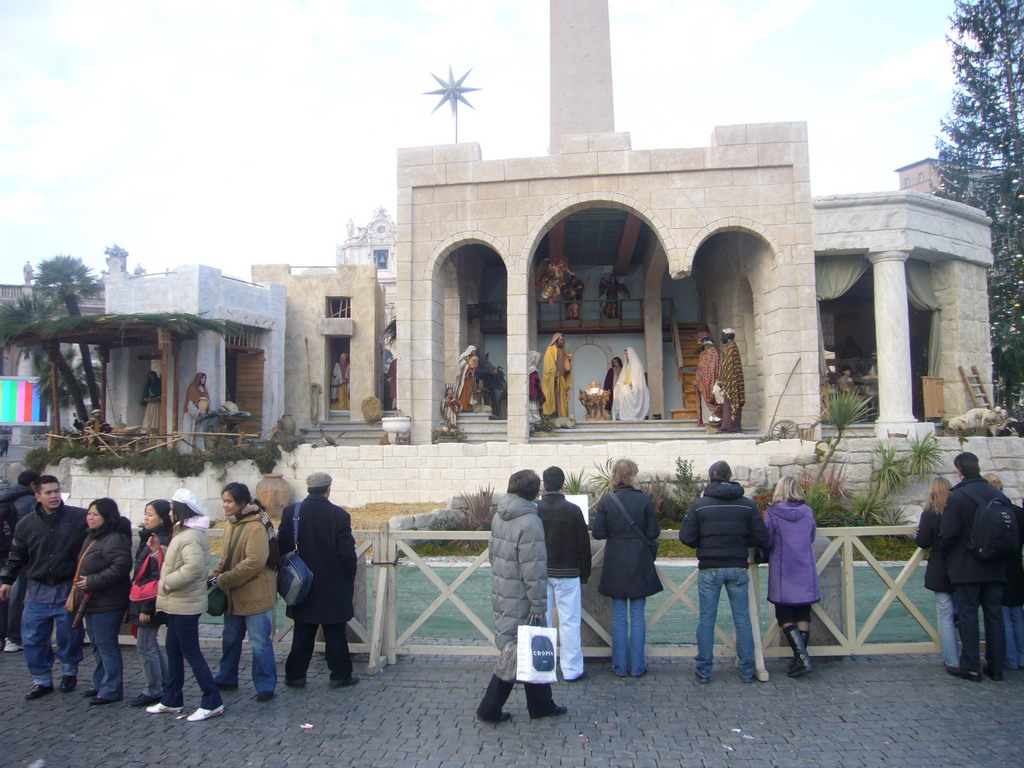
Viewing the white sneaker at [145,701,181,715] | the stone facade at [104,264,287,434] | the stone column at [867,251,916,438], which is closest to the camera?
the white sneaker at [145,701,181,715]

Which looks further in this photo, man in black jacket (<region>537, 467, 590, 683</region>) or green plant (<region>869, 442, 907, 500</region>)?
green plant (<region>869, 442, 907, 500</region>)

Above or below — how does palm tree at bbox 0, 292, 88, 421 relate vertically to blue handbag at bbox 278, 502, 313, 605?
above

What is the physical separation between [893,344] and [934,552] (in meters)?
9.65

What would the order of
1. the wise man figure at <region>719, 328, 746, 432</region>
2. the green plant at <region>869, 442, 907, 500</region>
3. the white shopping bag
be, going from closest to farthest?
1. the white shopping bag
2. the green plant at <region>869, 442, 907, 500</region>
3. the wise man figure at <region>719, 328, 746, 432</region>

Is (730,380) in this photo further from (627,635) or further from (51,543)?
(51,543)

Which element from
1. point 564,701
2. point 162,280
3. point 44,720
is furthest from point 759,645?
point 162,280

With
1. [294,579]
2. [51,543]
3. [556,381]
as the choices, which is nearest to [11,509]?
[51,543]

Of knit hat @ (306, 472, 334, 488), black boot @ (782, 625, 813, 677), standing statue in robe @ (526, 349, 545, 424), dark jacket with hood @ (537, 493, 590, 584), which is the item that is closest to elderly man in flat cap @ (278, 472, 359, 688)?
knit hat @ (306, 472, 334, 488)

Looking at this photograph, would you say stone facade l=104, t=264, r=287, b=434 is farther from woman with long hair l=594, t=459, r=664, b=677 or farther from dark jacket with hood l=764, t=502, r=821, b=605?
dark jacket with hood l=764, t=502, r=821, b=605

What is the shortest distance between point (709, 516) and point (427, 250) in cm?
A: 1076

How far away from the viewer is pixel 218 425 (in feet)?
55.0

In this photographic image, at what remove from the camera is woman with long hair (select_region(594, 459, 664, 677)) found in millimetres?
5559

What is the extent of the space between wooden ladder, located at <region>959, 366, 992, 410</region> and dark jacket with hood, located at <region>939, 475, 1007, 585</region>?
36.7 feet

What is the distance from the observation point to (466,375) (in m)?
16.7
